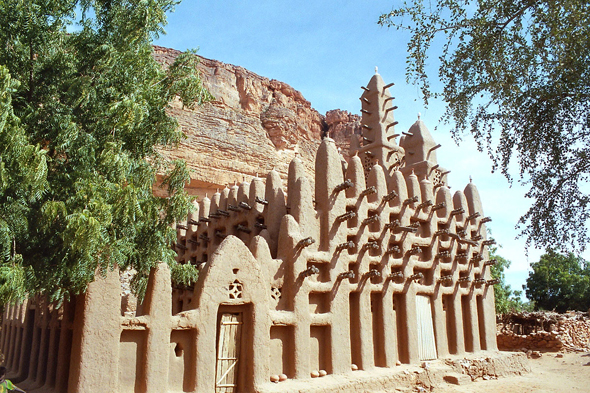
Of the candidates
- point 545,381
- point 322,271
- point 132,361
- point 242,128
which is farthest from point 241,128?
point 132,361

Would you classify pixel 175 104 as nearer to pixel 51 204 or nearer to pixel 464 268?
pixel 464 268

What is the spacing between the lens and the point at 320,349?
12.4m

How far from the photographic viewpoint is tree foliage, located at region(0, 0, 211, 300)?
313 inches

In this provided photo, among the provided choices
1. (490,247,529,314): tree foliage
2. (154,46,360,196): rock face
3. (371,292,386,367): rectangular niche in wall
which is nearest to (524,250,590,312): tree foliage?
(490,247,529,314): tree foliage

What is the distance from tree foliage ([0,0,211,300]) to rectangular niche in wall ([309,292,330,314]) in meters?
3.68

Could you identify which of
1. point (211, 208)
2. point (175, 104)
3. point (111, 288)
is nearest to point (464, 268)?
point (211, 208)

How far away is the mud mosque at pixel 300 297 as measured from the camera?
376 inches

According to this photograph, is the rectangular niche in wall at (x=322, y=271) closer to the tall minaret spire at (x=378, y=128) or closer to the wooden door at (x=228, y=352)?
the wooden door at (x=228, y=352)

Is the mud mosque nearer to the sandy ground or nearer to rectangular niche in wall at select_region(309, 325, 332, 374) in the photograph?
rectangular niche in wall at select_region(309, 325, 332, 374)

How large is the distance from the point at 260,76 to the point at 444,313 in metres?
30.3

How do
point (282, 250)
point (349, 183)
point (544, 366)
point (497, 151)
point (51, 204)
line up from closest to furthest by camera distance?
point (51, 204) → point (497, 151) → point (282, 250) → point (349, 183) → point (544, 366)

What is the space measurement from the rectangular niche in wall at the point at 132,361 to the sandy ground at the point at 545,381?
26.6 ft

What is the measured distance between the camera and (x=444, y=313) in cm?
1591

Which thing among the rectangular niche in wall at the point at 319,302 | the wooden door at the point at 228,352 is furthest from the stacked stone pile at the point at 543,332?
the wooden door at the point at 228,352
